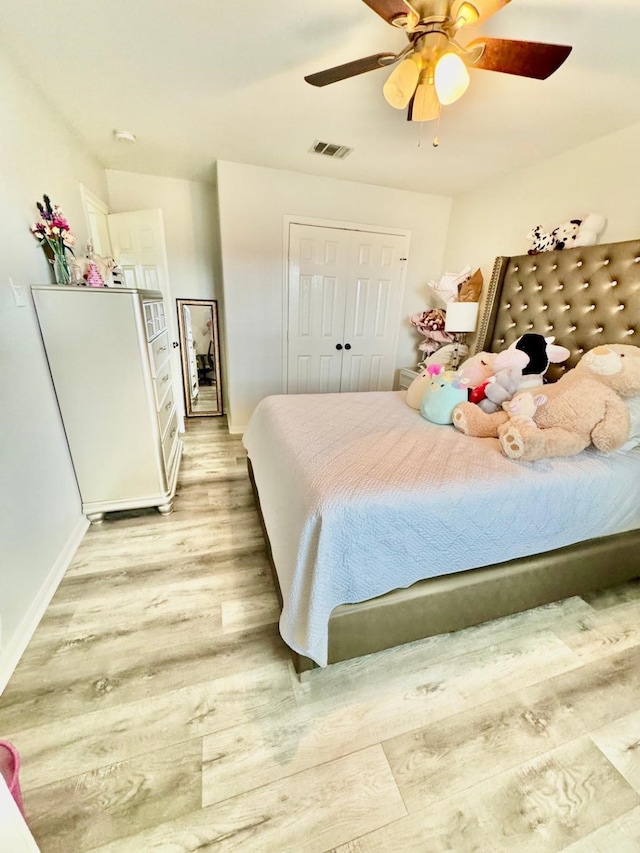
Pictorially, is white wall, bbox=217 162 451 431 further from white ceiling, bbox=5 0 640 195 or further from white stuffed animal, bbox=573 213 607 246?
white stuffed animal, bbox=573 213 607 246

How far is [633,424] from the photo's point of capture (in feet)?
4.94

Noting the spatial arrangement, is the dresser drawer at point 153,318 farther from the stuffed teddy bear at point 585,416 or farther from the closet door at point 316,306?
the stuffed teddy bear at point 585,416

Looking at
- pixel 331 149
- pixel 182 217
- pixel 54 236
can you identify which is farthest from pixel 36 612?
pixel 182 217

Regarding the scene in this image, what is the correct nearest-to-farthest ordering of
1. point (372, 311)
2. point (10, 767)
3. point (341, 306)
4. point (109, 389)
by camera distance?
point (10, 767), point (109, 389), point (341, 306), point (372, 311)

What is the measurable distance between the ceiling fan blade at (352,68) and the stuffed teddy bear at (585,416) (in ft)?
5.04

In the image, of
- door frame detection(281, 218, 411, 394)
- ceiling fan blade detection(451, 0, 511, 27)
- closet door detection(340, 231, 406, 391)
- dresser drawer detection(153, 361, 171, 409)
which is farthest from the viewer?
closet door detection(340, 231, 406, 391)

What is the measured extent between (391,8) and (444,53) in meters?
0.28

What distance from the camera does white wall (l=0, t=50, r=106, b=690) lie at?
1374mm

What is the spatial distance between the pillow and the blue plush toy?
0.71m

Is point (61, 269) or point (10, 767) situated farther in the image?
point (61, 269)

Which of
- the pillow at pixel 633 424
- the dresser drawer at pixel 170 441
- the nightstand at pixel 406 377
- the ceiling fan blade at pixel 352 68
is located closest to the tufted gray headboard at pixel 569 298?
the pillow at pixel 633 424

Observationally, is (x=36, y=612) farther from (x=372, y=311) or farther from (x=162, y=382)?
(x=372, y=311)

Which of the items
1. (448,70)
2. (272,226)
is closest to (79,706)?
(448,70)

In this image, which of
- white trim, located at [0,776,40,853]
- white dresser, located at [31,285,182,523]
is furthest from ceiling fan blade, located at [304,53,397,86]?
white trim, located at [0,776,40,853]
